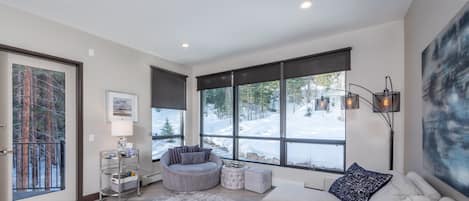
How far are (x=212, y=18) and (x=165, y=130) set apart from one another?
10.1ft

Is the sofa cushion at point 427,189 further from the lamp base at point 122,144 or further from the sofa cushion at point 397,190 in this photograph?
the lamp base at point 122,144

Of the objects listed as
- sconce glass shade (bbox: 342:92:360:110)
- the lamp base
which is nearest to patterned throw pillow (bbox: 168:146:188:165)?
the lamp base

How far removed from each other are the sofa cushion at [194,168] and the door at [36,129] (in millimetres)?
1615

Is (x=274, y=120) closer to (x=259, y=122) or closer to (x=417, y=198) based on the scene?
(x=259, y=122)

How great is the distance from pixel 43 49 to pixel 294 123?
4195 mm

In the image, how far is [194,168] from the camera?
4.17 m

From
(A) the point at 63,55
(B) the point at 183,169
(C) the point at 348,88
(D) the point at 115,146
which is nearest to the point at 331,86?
(C) the point at 348,88

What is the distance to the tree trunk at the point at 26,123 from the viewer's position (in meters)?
2.98

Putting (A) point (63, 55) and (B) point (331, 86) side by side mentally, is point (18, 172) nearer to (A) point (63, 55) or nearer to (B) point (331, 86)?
(A) point (63, 55)

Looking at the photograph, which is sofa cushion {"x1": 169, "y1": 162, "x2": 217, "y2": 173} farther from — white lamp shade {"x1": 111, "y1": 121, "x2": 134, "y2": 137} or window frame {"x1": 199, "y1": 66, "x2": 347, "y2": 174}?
white lamp shade {"x1": 111, "y1": 121, "x2": 134, "y2": 137}

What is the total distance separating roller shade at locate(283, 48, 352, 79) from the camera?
3.65 m

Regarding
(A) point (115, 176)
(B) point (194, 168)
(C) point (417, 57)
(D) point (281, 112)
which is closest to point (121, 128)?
(A) point (115, 176)

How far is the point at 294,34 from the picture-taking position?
146 inches

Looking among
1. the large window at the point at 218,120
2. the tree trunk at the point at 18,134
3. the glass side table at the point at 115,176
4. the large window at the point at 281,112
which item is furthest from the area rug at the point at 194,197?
the tree trunk at the point at 18,134
